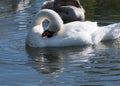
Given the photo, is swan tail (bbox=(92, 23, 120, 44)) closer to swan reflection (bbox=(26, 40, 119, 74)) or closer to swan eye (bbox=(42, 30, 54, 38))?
swan reflection (bbox=(26, 40, 119, 74))

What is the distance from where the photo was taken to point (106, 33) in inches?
622

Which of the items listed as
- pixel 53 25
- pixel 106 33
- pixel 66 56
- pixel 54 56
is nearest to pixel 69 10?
pixel 106 33

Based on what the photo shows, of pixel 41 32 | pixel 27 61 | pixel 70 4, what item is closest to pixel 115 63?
pixel 27 61

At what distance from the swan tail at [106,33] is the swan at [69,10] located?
118 inches

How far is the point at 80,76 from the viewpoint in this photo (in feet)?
38.6

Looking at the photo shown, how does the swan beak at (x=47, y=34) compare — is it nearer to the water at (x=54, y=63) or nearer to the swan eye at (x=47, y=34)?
the swan eye at (x=47, y=34)

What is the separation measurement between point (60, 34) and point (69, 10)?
14.0 ft

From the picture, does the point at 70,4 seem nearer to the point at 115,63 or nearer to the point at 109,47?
the point at 109,47

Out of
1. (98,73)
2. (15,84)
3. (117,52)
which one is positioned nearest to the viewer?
(15,84)

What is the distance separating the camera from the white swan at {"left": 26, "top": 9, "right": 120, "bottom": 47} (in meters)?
15.0

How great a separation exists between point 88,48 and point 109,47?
1.65 feet

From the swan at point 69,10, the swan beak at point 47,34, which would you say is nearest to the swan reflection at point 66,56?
the swan beak at point 47,34

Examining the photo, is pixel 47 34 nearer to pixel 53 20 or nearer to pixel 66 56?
pixel 53 20

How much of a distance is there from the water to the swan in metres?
1.80
